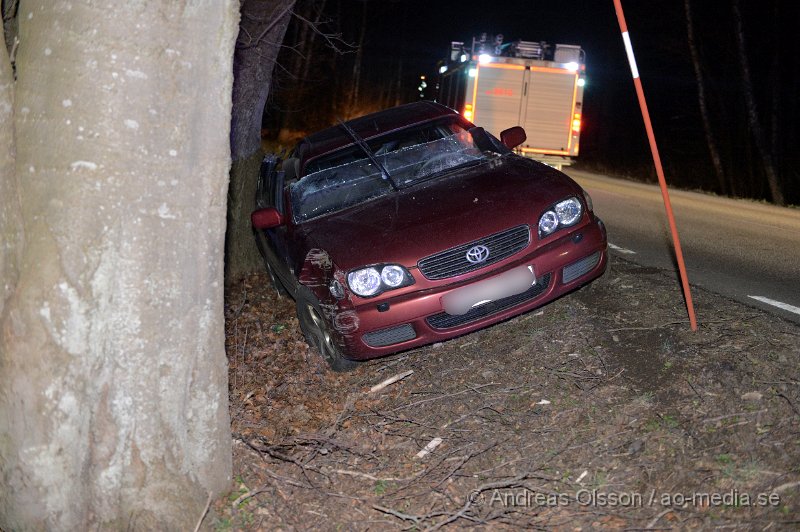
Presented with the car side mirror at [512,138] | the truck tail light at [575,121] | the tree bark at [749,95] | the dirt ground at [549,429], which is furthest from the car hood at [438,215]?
the tree bark at [749,95]

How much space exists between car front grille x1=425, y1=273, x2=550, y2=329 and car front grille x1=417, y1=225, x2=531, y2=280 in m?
0.28

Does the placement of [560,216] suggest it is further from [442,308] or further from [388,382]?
[388,382]

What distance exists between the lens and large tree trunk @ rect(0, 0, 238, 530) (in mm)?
3311

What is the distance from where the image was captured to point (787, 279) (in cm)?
767

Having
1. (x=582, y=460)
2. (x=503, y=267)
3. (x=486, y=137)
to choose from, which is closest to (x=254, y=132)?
(x=486, y=137)

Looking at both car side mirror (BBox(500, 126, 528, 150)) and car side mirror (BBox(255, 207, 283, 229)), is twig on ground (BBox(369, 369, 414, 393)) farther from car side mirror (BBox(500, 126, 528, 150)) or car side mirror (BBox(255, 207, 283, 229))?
car side mirror (BBox(500, 126, 528, 150))

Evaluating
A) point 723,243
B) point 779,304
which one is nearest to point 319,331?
point 779,304

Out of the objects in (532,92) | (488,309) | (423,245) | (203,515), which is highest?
(423,245)

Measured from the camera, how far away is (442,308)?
553 cm

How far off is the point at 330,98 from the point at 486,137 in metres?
42.6

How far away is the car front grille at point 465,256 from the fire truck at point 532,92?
12866mm

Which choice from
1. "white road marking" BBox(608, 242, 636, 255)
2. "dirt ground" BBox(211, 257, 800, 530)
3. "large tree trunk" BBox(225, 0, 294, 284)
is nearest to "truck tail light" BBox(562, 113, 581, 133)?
"white road marking" BBox(608, 242, 636, 255)

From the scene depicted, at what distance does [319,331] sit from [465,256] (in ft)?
4.37

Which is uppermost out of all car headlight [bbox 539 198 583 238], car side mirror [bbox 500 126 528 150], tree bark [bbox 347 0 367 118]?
car side mirror [bbox 500 126 528 150]
